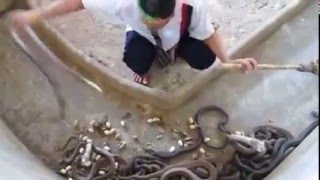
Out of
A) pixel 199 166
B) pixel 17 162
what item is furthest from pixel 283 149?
pixel 17 162

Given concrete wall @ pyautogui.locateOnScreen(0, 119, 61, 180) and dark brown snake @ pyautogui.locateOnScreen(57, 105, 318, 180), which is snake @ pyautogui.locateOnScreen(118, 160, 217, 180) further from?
concrete wall @ pyautogui.locateOnScreen(0, 119, 61, 180)

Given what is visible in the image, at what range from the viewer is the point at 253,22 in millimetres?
1410

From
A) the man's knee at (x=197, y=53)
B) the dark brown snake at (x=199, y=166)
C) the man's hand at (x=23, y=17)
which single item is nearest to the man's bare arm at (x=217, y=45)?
the man's knee at (x=197, y=53)

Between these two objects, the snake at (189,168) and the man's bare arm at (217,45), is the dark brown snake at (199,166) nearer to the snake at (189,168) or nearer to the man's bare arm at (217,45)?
the snake at (189,168)

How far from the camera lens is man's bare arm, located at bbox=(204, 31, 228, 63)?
1.24 metres

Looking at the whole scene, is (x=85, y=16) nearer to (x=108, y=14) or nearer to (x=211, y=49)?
(x=108, y=14)

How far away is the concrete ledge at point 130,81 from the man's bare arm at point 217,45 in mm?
77

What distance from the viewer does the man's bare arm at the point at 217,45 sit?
48.9 inches

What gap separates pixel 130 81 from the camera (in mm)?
1340

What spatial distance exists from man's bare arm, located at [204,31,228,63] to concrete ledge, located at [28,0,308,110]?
77 millimetres

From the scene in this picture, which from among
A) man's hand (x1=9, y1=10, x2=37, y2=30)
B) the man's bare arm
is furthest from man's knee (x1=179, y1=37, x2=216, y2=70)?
man's hand (x1=9, y1=10, x2=37, y2=30)

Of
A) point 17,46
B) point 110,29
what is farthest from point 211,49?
point 17,46

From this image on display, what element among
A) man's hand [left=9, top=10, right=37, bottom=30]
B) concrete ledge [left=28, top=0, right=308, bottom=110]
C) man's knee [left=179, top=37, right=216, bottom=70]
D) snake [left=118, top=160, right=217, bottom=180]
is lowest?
snake [left=118, top=160, right=217, bottom=180]

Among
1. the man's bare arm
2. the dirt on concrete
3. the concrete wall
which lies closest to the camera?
the concrete wall
